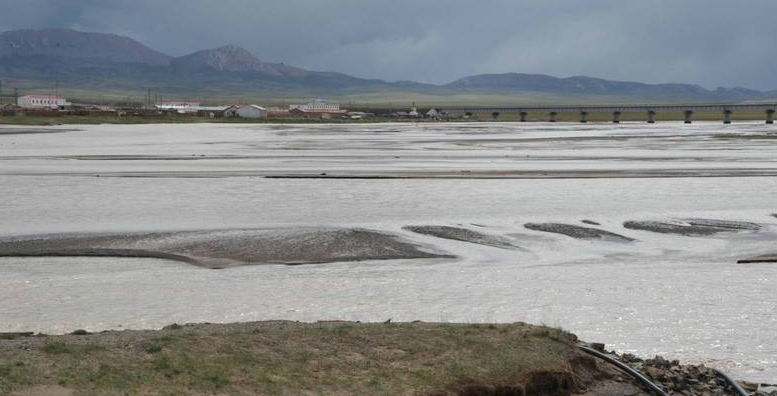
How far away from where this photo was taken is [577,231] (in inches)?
934

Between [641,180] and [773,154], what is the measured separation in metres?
22.5

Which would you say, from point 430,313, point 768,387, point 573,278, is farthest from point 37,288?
point 768,387

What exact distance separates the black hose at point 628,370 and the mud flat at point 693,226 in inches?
504

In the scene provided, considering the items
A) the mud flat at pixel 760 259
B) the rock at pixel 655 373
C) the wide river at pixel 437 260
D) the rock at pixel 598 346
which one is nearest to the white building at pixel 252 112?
the wide river at pixel 437 260

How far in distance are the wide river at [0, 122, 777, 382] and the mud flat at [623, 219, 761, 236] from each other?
1.76 feet

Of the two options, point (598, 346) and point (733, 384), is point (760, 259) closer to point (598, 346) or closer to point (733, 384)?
point (598, 346)

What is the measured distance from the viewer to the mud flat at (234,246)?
65.1 ft

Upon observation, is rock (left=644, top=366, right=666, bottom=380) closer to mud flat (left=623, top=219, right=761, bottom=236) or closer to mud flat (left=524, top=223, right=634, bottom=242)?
mud flat (left=524, top=223, right=634, bottom=242)

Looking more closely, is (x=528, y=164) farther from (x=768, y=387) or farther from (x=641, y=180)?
(x=768, y=387)

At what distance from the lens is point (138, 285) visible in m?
16.7

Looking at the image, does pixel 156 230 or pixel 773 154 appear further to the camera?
pixel 773 154

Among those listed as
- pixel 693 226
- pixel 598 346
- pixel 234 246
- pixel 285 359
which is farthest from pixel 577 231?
pixel 285 359

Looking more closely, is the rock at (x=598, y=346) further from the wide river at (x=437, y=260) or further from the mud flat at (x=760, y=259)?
the mud flat at (x=760, y=259)

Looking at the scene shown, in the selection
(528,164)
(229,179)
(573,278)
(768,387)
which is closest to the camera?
(768,387)
